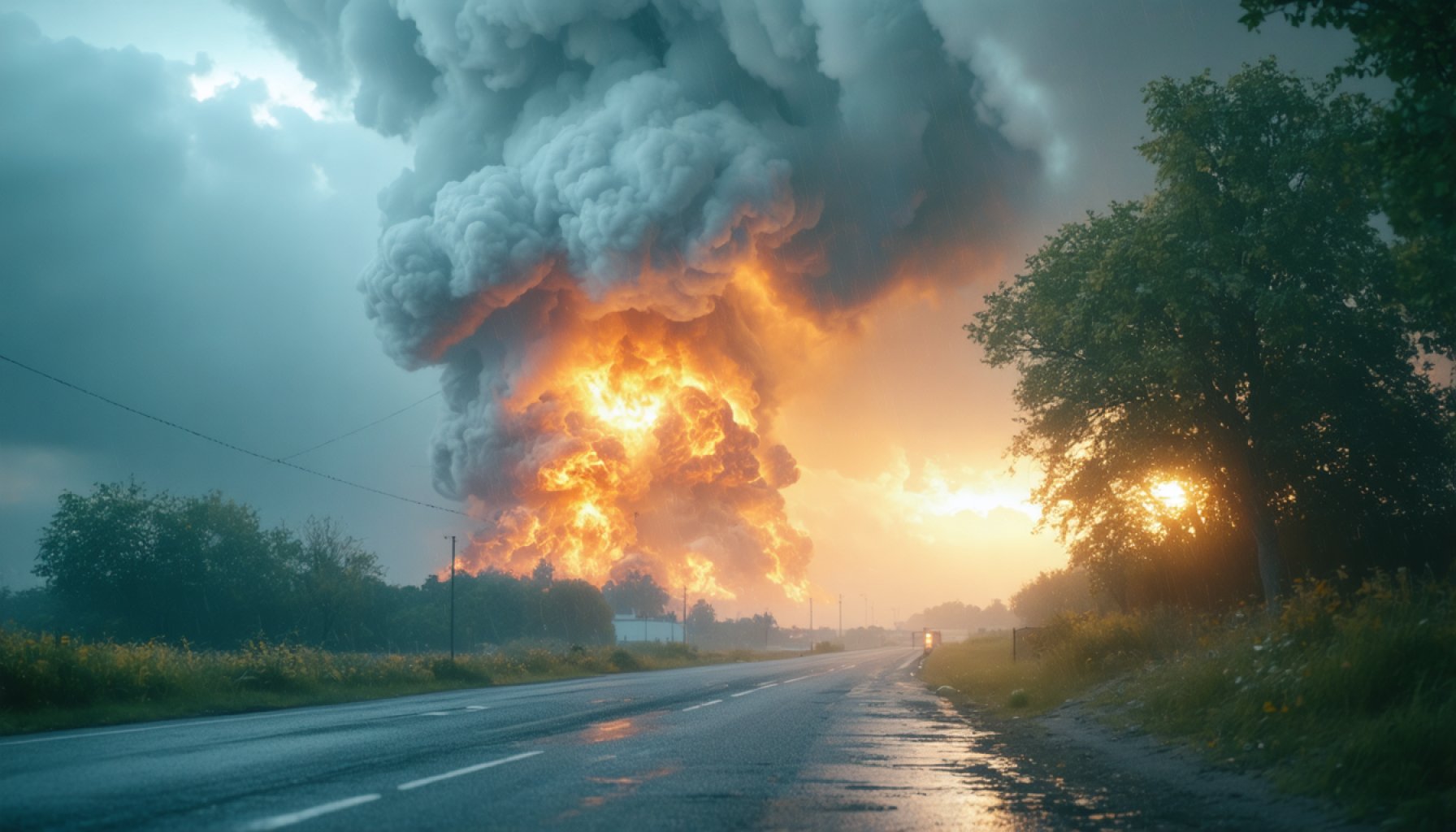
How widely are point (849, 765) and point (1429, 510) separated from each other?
22.8 meters

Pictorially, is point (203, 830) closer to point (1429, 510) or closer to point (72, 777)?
point (72, 777)

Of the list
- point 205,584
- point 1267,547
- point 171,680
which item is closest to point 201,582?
point 205,584

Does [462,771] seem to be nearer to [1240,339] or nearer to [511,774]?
[511,774]

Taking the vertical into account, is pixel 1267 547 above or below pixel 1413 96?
below

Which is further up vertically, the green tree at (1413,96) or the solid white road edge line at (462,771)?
the green tree at (1413,96)

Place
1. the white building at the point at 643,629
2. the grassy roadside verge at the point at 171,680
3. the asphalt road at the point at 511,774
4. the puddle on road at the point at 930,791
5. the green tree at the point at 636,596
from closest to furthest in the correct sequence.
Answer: the asphalt road at the point at 511,774
the puddle on road at the point at 930,791
the grassy roadside verge at the point at 171,680
the white building at the point at 643,629
the green tree at the point at 636,596

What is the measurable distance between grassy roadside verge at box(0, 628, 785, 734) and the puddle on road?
507 inches

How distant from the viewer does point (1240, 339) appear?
78.0 ft

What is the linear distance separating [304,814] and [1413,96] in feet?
35.4

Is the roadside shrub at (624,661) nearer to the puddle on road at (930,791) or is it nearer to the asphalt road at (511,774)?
the asphalt road at (511,774)

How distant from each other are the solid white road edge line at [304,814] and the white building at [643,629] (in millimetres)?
117992

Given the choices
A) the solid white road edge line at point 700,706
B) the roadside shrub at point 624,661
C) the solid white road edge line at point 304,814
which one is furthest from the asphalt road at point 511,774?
the roadside shrub at point 624,661

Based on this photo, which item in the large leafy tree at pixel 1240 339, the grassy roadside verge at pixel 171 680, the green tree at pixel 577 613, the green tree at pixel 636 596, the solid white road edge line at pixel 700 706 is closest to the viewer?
the grassy roadside verge at pixel 171 680

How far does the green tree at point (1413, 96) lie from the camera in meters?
8.55
